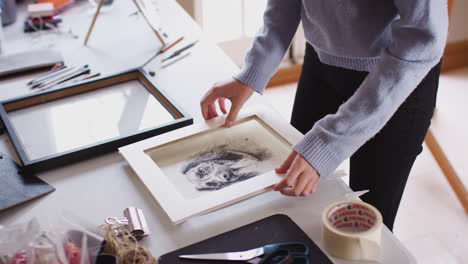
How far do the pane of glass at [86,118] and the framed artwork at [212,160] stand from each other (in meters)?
0.10

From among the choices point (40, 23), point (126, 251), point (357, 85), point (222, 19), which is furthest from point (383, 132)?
point (222, 19)

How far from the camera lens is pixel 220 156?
106 cm

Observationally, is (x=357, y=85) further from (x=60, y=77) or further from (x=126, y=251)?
(x=60, y=77)

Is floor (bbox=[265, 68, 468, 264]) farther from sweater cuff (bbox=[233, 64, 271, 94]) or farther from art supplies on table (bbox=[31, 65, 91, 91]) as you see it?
art supplies on table (bbox=[31, 65, 91, 91])

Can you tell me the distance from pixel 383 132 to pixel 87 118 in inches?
26.3

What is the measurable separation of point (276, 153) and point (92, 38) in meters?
0.85

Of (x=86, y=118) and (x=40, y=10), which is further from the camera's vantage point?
(x=40, y=10)

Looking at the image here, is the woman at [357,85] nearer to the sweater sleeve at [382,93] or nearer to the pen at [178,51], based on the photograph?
the sweater sleeve at [382,93]

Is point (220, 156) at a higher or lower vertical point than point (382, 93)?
lower

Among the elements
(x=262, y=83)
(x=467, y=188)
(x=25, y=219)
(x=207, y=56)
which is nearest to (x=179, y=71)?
(x=207, y=56)

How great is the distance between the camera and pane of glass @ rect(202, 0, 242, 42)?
2.72 metres

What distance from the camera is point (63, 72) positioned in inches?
55.6

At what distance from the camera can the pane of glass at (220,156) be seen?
0.99 metres

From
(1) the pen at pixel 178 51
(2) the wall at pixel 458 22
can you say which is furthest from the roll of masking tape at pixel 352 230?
(2) the wall at pixel 458 22
